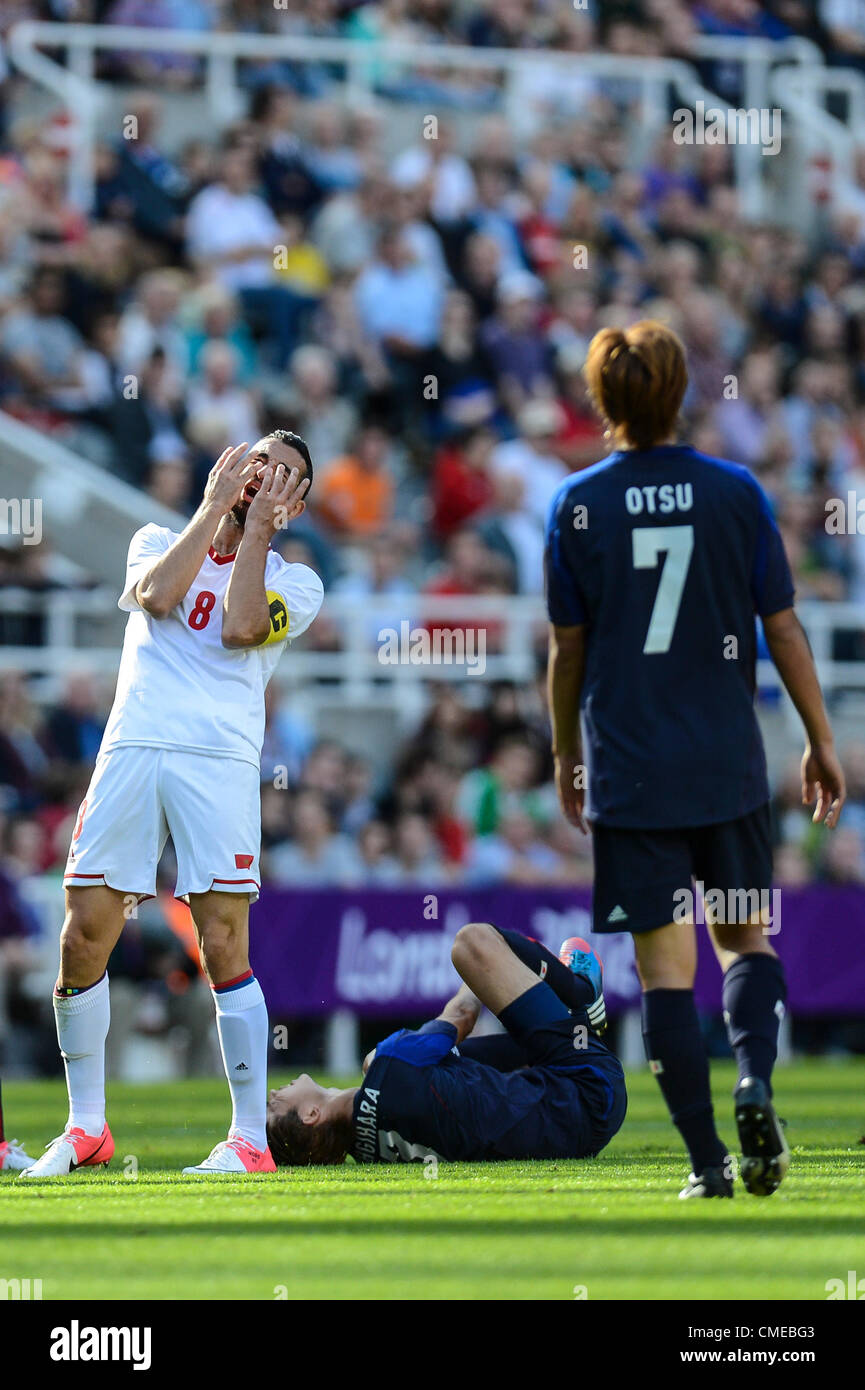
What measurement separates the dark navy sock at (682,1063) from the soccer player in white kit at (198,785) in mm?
1665

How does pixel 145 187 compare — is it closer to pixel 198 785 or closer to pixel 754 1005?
pixel 198 785

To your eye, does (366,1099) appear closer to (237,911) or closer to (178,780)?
(237,911)

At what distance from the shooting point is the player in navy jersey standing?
5.66m

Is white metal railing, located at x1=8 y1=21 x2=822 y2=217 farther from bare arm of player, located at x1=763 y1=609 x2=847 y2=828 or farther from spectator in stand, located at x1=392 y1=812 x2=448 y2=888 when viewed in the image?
bare arm of player, located at x1=763 y1=609 x2=847 y2=828

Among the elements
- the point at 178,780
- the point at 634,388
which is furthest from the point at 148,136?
the point at 634,388

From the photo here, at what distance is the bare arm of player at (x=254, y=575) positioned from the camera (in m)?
6.88

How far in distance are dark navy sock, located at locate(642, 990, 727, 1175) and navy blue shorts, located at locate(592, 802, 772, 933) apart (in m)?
0.21

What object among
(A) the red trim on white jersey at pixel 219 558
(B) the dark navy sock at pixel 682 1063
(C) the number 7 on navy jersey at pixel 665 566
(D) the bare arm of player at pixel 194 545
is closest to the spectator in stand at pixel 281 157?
(A) the red trim on white jersey at pixel 219 558

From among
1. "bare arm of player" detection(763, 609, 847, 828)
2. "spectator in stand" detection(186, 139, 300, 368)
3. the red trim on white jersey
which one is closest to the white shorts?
the red trim on white jersey

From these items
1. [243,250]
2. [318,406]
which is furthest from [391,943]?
[243,250]

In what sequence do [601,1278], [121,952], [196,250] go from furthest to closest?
[196,250] < [121,952] < [601,1278]

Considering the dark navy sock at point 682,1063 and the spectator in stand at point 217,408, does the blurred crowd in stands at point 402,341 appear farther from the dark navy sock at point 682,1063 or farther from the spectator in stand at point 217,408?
the dark navy sock at point 682,1063

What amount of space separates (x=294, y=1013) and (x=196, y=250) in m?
6.07
